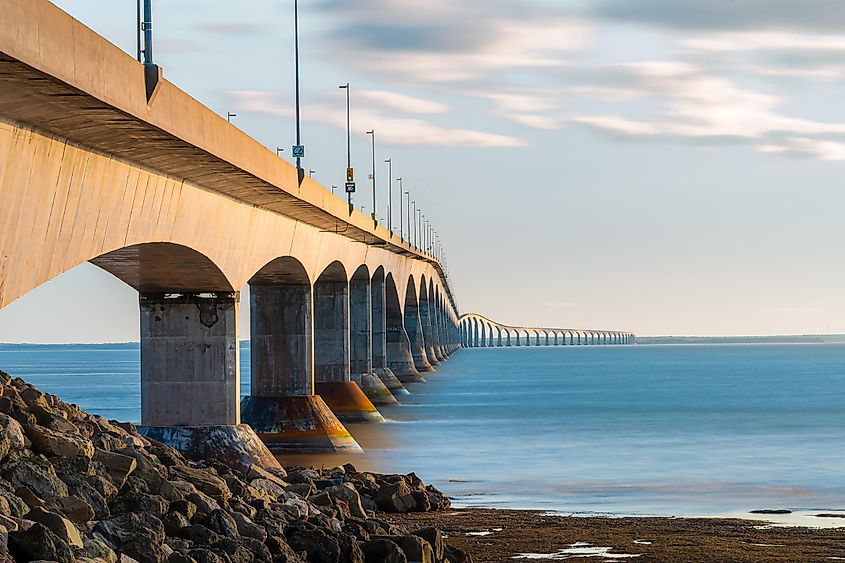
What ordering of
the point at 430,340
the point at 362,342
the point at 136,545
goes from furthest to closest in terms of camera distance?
the point at 430,340, the point at 362,342, the point at 136,545

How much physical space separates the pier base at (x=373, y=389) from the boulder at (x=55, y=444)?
45.9 metres

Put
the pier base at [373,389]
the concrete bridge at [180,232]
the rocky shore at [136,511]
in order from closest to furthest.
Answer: the rocky shore at [136,511] → the concrete bridge at [180,232] → the pier base at [373,389]

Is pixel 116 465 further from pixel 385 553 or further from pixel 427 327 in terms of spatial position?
pixel 427 327

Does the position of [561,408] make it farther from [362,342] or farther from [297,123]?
[297,123]

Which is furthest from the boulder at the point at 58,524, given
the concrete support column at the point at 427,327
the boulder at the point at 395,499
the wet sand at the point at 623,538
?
the concrete support column at the point at 427,327

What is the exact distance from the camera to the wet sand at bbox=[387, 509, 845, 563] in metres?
20.8

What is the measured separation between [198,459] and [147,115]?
12430 millimetres

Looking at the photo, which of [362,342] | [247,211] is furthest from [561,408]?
[247,211]

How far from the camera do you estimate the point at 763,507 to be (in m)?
28.8

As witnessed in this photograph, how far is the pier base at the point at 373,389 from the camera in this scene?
62.8 meters

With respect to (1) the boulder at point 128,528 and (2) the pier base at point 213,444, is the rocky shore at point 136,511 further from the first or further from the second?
(2) the pier base at point 213,444

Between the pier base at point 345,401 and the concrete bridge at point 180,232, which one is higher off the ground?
the concrete bridge at point 180,232

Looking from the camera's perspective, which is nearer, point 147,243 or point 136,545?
point 136,545

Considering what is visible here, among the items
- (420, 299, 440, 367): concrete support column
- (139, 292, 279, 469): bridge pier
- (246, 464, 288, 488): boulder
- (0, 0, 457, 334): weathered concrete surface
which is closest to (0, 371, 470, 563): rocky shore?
(0, 0, 457, 334): weathered concrete surface
